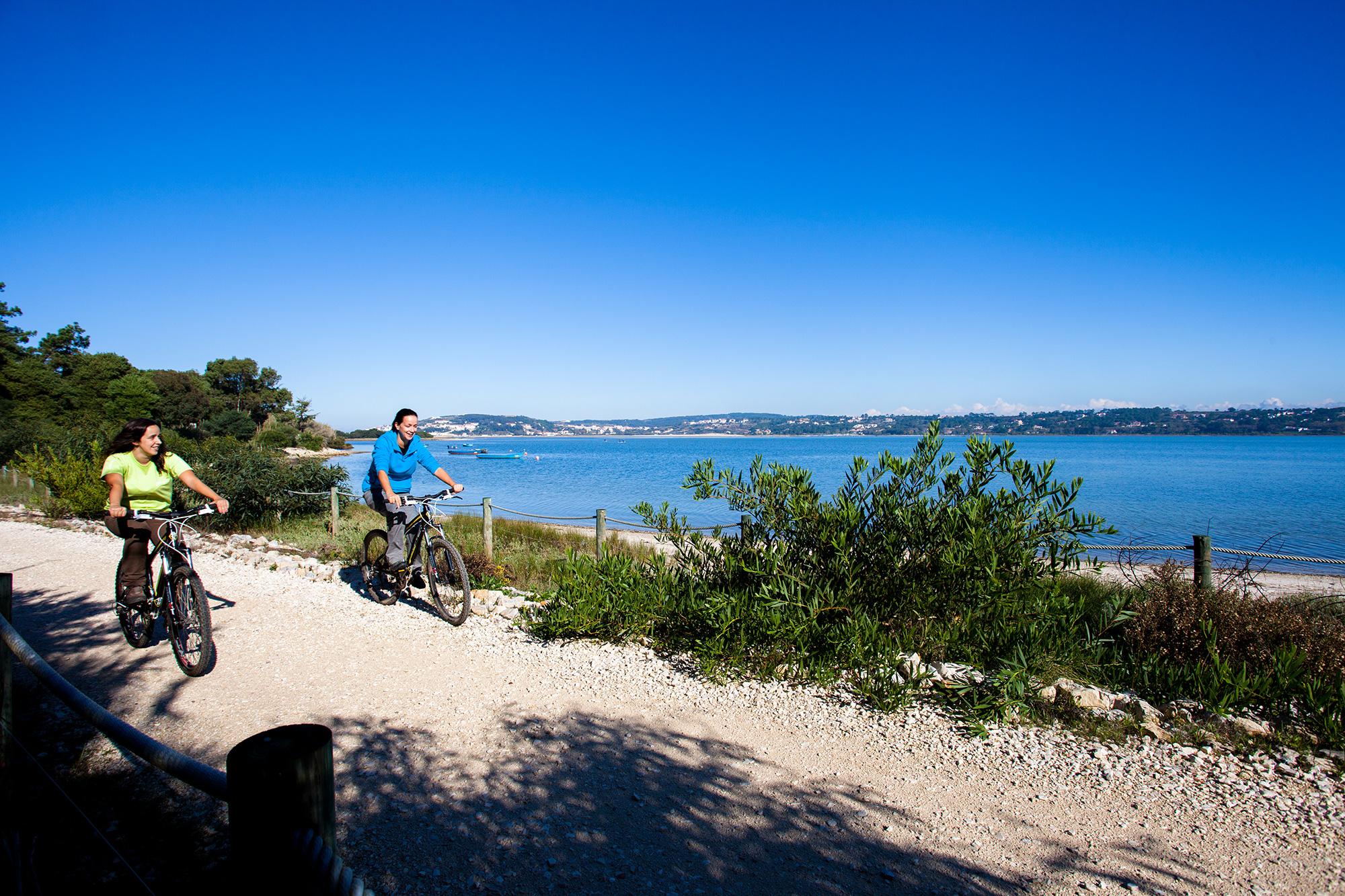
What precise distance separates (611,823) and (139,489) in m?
4.89

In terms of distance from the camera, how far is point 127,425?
580cm

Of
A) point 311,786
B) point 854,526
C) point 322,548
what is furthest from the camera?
point 322,548

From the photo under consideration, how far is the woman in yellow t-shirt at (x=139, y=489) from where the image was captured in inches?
221

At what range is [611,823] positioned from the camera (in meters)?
3.40

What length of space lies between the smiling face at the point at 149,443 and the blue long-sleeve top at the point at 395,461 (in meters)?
1.74

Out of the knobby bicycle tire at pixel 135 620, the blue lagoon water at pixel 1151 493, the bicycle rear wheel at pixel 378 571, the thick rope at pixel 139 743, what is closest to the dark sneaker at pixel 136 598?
the knobby bicycle tire at pixel 135 620

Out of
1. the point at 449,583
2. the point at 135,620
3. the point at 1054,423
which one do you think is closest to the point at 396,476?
the point at 449,583

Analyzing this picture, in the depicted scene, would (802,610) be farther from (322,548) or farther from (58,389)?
(58,389)

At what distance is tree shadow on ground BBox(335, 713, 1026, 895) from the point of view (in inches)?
118

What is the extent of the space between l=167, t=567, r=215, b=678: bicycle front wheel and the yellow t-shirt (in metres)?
0.73

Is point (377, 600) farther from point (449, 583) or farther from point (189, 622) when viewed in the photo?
point (189, 622)

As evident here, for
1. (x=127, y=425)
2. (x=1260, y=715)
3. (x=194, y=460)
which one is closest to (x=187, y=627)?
(x=127, y=425)

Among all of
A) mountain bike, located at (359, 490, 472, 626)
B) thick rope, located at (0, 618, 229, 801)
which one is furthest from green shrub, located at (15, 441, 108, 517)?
thick rope, located at (0, 618, 229, 801)

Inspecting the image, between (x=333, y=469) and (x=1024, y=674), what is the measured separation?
14516 millimetres
